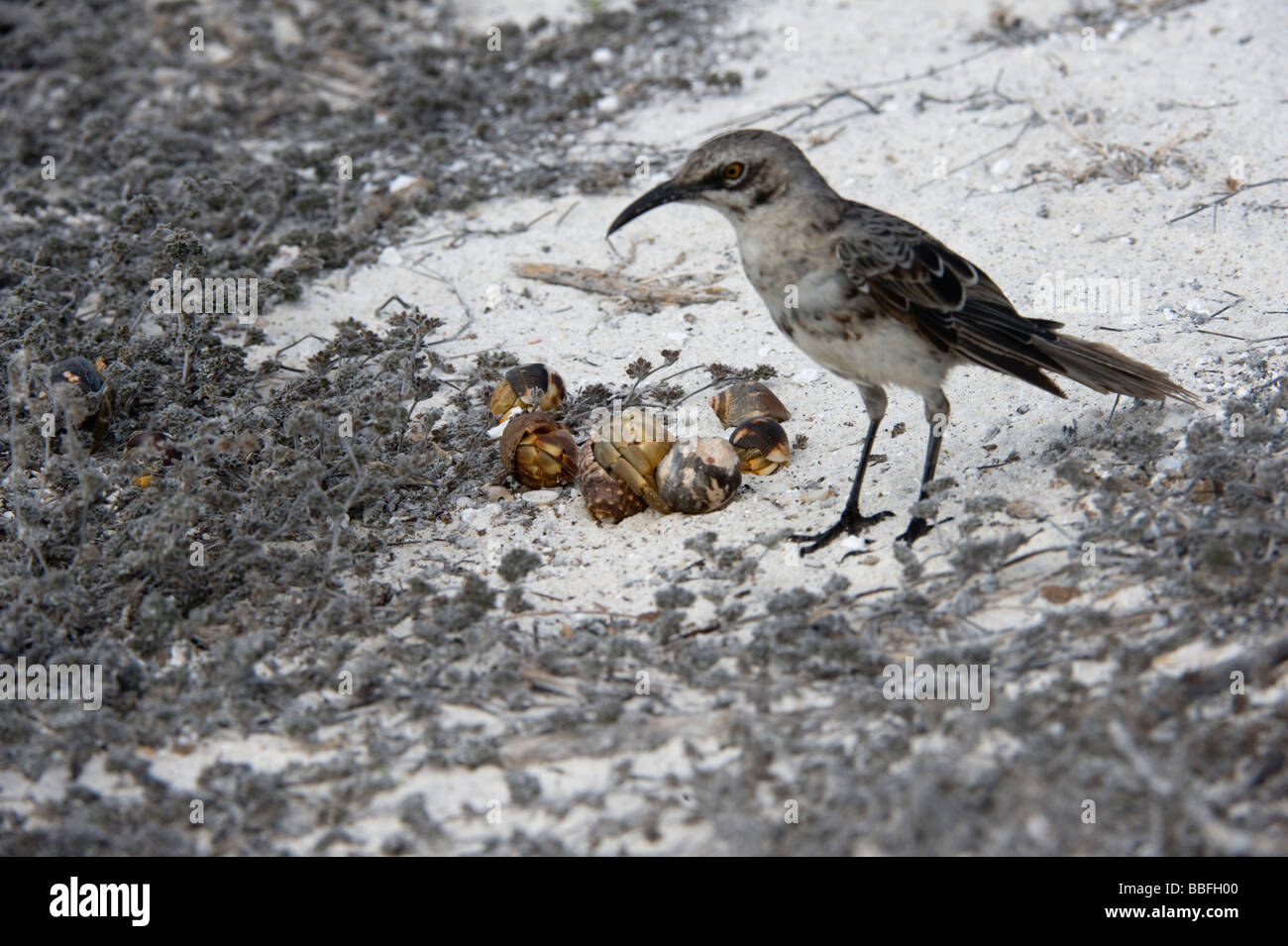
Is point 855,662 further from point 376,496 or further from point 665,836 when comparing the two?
point 376,496

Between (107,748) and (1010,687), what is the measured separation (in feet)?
8.47

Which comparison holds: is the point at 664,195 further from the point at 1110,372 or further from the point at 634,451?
the point at 1110,372

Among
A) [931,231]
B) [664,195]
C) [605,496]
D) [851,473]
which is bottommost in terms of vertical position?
[605,496]

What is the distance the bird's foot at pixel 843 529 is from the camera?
4289 millimetres

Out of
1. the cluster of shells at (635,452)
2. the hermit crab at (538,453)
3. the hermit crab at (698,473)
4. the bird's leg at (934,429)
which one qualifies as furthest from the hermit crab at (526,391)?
the bird's leg at (934,429)

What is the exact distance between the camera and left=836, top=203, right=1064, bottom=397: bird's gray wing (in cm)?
414

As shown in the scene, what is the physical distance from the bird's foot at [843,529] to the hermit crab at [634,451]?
56cm

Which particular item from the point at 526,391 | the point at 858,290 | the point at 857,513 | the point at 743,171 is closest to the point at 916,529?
the point at 857,513

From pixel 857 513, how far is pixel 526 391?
153 cm

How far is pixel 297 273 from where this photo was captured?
243 inches

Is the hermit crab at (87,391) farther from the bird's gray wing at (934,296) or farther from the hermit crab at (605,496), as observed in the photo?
the bird's gray wing at (934,296)

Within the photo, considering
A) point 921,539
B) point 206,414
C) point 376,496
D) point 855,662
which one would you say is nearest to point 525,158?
point 206,414

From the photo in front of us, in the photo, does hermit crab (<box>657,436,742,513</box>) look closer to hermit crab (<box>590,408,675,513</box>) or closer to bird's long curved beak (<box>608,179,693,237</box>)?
hermit crab (<box>590,408,675,513</box>)

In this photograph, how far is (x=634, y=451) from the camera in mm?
4453
